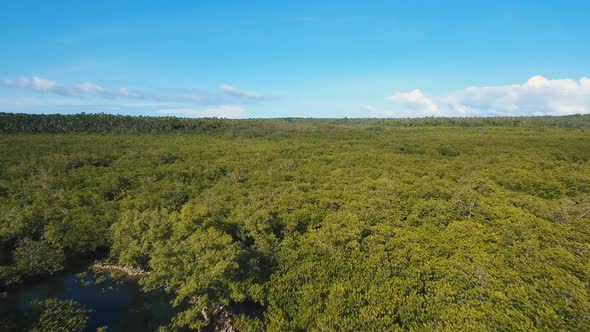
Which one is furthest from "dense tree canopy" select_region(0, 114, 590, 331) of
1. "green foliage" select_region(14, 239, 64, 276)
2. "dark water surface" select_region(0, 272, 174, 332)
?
"dark water surface" select_region(0, 272, 174, 332)

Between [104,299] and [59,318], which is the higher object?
[59,318]

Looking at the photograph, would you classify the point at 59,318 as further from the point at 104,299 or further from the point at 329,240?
the point at 329,240

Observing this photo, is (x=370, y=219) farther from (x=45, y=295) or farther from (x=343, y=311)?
(x=45, y=295)

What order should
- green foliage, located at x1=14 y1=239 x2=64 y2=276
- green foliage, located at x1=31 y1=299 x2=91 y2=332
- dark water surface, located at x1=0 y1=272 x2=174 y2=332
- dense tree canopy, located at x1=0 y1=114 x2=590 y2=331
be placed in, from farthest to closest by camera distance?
1. green foliage, located at x1=14 y1=239 x2=64 y2=276
2. dark water surface, located at x1=0 y1=272 x2=174 y2=332
3. green foliage, located at x1=31 y1=299 x2=91 y2=332
4. dense tree canopy, located at x1=0 y1=114 x2=590 y2=331

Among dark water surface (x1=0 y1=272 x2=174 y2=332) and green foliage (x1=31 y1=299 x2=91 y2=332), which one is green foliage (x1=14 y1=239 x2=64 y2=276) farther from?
green foliage (x1=31 y1=299 x2=91 y2=332)

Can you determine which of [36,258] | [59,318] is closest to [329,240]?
[59,318]

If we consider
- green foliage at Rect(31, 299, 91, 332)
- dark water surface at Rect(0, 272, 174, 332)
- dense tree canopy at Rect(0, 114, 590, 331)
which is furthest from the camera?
dark water surface at Rect(0, 272, 174, 332)
